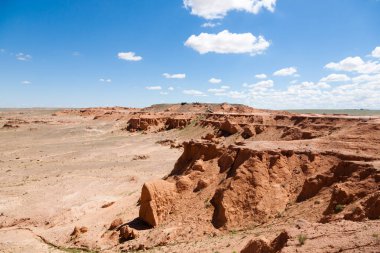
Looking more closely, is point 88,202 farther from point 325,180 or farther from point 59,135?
point 59,135

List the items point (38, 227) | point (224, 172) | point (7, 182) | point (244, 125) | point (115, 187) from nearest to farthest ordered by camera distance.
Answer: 1. point (224, 172)
2. point (38, 227)
3. point (115, 187)
4. point (7, 182)
5. point (244, 125)

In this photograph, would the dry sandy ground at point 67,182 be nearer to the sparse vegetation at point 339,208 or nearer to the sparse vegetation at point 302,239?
the sparse vegetation at point 339,208

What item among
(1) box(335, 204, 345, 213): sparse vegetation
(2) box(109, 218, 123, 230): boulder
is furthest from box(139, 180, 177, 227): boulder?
(1) box(335, 204, 345, 213): sparse vegetation

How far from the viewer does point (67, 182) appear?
32656mm

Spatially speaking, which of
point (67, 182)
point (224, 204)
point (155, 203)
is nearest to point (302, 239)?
point (224, 204)

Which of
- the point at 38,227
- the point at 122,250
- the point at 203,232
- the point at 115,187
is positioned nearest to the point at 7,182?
the point at 115,187

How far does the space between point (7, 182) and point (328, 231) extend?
30.8 meters

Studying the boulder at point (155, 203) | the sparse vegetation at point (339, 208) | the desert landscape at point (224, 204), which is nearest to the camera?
the desert landscape at point (224, 204)

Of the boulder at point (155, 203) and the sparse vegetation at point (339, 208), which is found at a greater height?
the sparse vegetation at point (339, 208)

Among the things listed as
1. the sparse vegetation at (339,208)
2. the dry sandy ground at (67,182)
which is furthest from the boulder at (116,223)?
the sparse vegetation at (339,208)

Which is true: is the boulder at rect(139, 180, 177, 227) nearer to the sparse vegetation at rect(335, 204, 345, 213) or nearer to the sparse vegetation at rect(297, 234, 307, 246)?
the sparse vegetation at rect(335, 204, 345, 213)

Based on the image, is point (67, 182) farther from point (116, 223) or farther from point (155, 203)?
point (155, 203)

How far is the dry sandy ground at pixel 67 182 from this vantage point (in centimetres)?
2119

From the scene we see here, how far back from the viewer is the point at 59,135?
7069 cm
